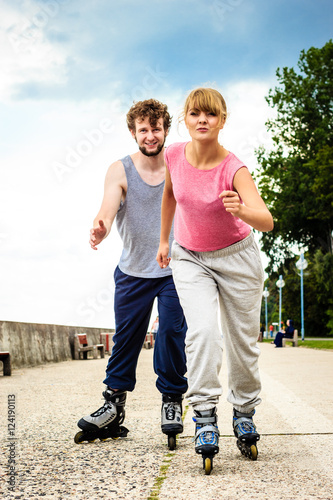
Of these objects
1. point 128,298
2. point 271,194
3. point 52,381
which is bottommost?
point 52,381

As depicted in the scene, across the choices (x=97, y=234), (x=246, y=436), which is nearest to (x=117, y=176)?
(x=97, y=234)

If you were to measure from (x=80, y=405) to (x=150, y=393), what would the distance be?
1.25 metres

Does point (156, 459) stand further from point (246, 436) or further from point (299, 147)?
point (299, 147)

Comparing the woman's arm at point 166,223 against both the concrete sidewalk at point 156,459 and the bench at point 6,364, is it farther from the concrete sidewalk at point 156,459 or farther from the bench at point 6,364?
the bench at point 6,364

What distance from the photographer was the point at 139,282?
155 inches

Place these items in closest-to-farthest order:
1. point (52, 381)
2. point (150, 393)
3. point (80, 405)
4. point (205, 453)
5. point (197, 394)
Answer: point (205, 453), point (197, 394), point (80, 405), point (150, 393), point (52, 381)

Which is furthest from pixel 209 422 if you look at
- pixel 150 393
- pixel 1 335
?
pixel 1 335

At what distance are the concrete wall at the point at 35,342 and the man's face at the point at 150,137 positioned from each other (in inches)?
304

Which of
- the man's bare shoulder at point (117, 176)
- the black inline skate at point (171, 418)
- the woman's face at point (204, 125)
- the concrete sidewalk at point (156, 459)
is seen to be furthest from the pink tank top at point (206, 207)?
the concrete sidewalk at point (156, 459)

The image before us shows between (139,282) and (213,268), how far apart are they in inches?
30.2

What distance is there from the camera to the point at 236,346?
11.0 ft

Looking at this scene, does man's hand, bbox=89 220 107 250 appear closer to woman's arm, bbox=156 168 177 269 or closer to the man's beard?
woman's arm, bbox=156 168 177 269

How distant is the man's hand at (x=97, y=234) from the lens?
11.7 ft

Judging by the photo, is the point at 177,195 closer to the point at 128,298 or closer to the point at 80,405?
the point at 128,298
